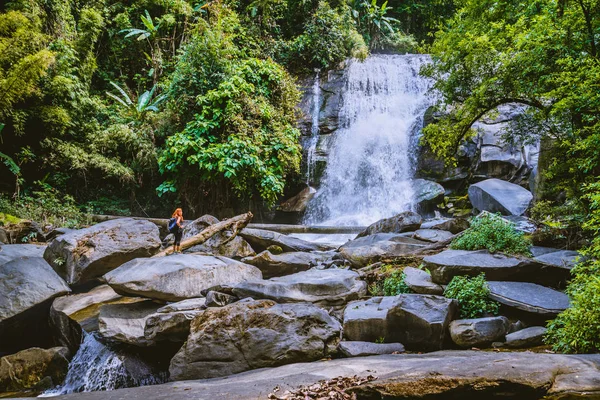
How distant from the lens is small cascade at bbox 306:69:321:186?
1636cm

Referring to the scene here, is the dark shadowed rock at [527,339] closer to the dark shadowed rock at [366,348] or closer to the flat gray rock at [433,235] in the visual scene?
the dark shadowed rock at [366,348]

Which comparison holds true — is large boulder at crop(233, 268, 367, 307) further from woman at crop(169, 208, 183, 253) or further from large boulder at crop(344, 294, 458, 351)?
woman at crop(169, 208, 183, 253)

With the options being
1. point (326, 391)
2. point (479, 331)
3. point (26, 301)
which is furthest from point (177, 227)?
point (479, 331)

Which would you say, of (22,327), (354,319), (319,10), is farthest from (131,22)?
(354,319)

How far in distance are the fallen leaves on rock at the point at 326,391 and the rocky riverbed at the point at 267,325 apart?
6 cm

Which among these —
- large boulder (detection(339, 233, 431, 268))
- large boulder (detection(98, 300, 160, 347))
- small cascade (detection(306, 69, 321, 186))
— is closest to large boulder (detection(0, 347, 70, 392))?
large boulder (detection(98, 300, 160, 347))

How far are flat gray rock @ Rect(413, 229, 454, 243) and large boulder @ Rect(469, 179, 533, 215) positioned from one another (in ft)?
7.11

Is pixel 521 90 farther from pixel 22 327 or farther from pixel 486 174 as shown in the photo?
pixel 22 327

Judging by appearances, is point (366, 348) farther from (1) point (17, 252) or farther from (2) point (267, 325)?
(1) point (17, 252)

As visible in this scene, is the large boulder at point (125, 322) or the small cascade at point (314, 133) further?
the small cascade at point (314, 133)

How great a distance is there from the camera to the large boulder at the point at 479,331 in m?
4.60

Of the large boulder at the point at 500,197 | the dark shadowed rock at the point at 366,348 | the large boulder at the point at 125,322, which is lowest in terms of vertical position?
the large boulder at the point at 125,322

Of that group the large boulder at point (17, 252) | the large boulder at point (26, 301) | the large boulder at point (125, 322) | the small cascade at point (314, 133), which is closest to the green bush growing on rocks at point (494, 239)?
the large boulder at point (125, 322)

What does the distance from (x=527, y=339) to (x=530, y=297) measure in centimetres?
72
